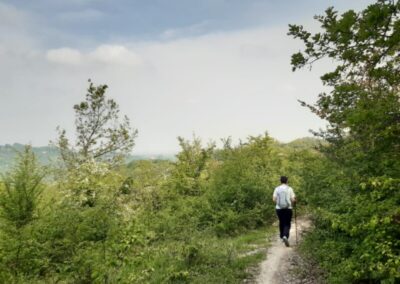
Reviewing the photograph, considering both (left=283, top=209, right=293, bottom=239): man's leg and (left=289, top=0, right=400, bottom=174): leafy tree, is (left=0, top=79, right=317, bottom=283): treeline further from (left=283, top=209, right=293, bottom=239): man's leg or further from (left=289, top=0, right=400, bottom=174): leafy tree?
(left=289, top=0, right=400, bottom=174): leafy tree

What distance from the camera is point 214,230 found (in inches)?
636

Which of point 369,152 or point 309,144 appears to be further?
point 309,144

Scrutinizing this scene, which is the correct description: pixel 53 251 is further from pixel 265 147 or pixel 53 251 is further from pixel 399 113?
pixel 265 147

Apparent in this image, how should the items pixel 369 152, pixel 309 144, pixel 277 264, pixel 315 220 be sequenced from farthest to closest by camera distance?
pixel 309 144 < pixel 315 220 < pixel 277 264 < pixel 369 152

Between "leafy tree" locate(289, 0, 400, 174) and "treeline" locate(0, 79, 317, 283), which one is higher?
"leafy tree" locate(289, 0, 400, 174)

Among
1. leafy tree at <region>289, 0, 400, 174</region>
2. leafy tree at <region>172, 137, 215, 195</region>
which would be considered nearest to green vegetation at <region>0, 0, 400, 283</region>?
leafy tree at <region>289, 0, 400, 174</region>

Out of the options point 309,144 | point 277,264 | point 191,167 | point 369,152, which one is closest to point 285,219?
point 277,264

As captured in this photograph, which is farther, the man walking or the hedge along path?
the man walking

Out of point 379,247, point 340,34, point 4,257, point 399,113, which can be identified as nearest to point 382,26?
point 340,34

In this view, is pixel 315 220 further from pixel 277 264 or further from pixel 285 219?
pixel 277 264

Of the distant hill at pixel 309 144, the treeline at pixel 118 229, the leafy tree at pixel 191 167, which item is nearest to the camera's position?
the treeline at pixel 118 229

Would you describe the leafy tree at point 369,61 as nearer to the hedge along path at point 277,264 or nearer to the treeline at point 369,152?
the treeline at point 369,152

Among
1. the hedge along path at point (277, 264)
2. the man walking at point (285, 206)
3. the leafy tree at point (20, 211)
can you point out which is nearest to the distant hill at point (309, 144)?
the man walking at point (285, 206)

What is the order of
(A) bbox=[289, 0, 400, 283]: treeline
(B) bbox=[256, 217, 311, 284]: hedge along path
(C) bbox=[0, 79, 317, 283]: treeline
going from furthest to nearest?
(B) bbox=[256, 217, 311, 284]: hedge along path
(C) bbox=[0, 79, 317, 283]: treeline
(A) bbox=[289, 0, 400, 283]: treeline
